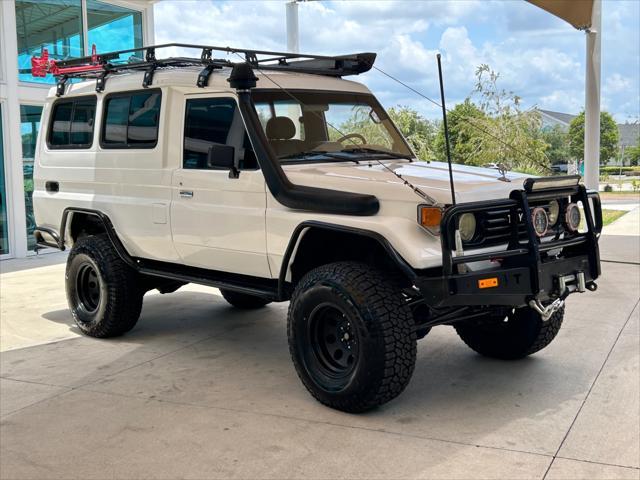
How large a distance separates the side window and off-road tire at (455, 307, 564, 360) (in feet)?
6.41

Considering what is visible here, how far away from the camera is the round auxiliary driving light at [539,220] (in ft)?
14.9

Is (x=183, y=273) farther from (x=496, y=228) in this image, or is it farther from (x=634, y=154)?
(x=634, y=154)

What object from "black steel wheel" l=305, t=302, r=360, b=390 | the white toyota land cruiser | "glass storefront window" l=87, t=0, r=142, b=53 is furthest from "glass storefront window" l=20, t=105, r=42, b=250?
"black steel wheel" l=305, t=302, r=360, b=390

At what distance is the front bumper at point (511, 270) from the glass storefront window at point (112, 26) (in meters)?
10.8

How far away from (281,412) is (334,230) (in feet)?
3.88

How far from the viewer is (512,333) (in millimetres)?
5484

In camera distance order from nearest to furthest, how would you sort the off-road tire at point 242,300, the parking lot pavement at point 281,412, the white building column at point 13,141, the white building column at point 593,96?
the parking lot pavement at point 281,412
the off-road tire at point 242,300
the white building column at point 593,96
the white building column at point 13,141

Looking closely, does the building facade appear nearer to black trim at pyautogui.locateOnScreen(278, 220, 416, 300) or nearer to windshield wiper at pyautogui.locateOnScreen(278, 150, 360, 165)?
windshield wiper at pyautogui.locateOnScreen(278, 150, 360, 165)

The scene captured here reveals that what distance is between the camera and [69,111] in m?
6.95

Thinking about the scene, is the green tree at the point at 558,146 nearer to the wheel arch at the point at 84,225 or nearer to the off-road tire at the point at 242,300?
the off-road tire at the point at 242,300

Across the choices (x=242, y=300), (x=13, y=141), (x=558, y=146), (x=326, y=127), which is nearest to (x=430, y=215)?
(x=326, y=127)

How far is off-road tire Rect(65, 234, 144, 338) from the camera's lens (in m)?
6.32

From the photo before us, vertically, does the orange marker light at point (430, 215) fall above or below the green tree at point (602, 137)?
below

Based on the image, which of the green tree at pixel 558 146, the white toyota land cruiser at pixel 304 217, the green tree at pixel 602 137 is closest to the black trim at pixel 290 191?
the white toyota land cruiser at pixel 304 217
